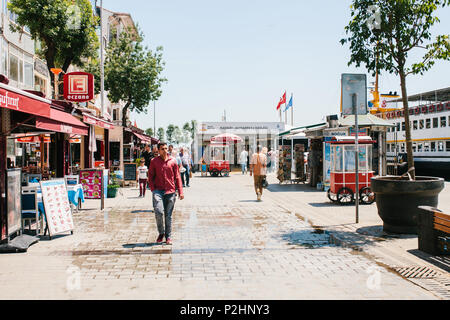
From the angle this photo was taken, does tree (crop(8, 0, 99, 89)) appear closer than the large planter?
No

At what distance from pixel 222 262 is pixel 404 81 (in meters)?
5.19

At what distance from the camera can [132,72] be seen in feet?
116

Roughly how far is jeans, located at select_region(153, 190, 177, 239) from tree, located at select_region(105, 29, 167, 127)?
29375 mm

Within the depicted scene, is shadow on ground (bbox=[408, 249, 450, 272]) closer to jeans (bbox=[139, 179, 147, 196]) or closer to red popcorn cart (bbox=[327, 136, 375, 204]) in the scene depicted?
red popcorn cart (bbox=[327, 136, 375, 204])

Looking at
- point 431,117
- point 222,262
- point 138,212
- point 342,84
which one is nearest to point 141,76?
point 431,117

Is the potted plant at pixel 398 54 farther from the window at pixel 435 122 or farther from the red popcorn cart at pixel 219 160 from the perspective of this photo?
the window at pixel 435 122

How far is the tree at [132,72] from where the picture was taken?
3553cm

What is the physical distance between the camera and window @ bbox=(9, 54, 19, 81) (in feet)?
73.3

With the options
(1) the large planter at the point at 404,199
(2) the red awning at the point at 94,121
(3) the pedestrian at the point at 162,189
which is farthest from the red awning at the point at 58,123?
(1) the large planter at the point at 404,199

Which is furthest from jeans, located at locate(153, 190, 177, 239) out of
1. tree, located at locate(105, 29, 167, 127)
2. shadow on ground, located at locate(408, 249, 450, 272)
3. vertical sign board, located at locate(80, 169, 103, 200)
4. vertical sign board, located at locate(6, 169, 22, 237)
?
tree, located at locate(105, 29, 167, 127)

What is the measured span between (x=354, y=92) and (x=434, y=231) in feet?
13.0

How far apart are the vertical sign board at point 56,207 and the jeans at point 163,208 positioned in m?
1.90
